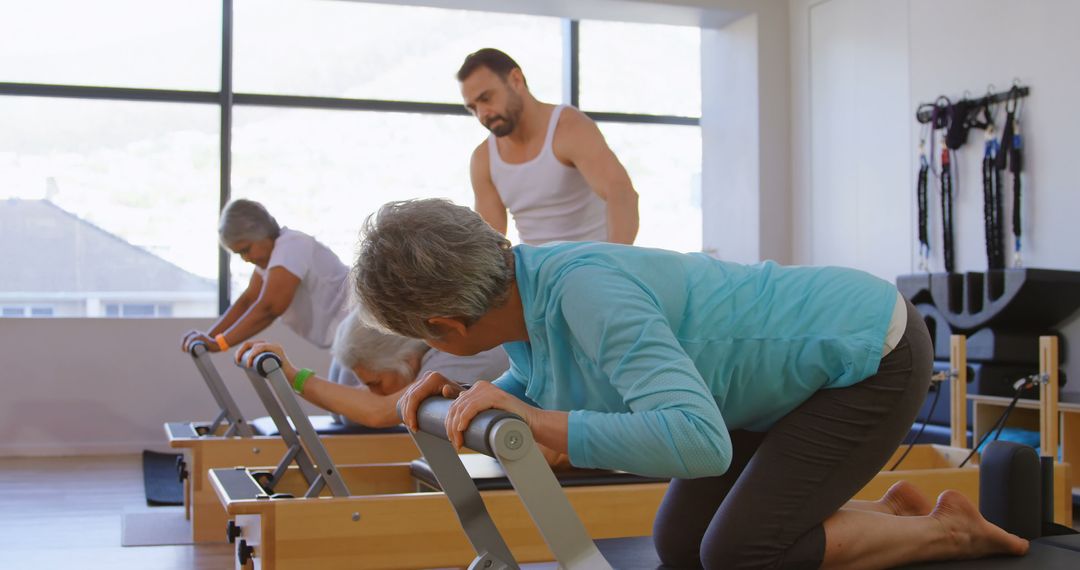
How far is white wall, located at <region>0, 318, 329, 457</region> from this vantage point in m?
5.87

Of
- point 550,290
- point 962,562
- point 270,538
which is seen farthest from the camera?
point 270,538

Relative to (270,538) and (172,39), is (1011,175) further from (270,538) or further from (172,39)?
(172,39)

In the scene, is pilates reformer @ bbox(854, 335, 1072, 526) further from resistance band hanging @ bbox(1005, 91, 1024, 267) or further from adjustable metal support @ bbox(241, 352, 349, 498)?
adjustable metal support @ bbox(241, 352, 349, 498)

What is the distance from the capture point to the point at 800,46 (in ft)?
20.8

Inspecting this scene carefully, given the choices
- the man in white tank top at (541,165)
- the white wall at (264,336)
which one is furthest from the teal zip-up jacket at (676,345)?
the white wall at (264,336)

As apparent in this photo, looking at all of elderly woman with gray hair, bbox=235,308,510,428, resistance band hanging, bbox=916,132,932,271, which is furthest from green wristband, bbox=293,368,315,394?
resistance band hanging, bbox=916,132,932,271

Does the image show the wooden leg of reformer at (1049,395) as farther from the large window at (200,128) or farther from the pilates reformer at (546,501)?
the large window at (200,128)

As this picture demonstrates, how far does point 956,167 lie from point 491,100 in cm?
282

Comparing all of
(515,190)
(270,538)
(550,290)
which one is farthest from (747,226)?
(550,290)

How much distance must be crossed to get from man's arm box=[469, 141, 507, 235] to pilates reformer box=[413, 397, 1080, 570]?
1441mm

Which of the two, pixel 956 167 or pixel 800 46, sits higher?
pixel 800 46

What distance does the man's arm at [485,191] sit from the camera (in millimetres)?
3402

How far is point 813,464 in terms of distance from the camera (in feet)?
5.73

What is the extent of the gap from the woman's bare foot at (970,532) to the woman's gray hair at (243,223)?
2.75 metres
